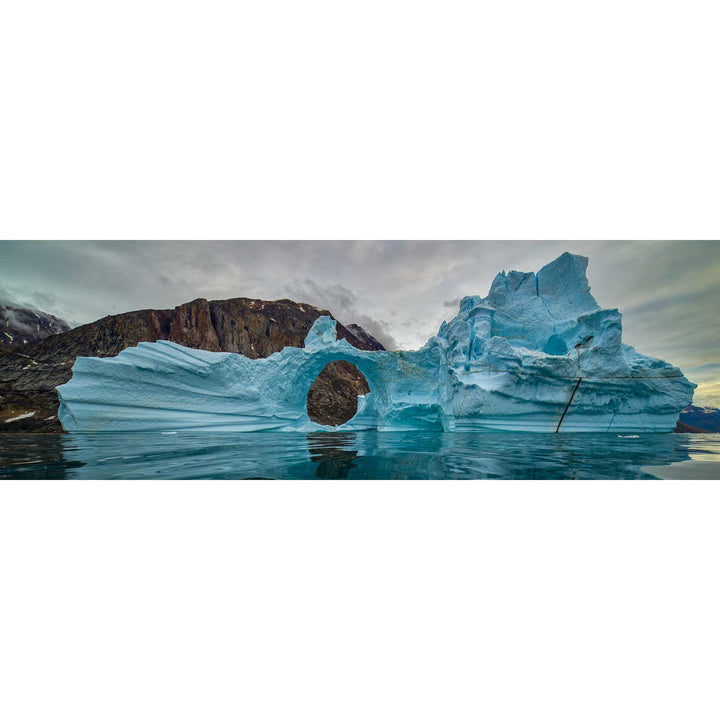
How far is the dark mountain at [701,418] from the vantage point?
334 inches

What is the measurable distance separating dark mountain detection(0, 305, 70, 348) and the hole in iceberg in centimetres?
1210

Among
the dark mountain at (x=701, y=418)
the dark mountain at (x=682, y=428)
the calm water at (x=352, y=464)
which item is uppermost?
the dark mountain at (x=701, y=418)

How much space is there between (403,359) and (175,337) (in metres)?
8.42

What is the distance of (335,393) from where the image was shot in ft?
70.1

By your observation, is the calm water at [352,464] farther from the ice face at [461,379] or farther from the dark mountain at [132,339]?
the dark mountain at [132,339]

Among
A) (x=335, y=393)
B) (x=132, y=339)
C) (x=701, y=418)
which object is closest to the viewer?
(x=701, y=418)

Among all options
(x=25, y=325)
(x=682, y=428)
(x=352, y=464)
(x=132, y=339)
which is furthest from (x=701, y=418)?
(x=25, y=325)

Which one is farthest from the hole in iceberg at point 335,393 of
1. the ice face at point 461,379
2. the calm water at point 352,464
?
the calm water at point 352,464

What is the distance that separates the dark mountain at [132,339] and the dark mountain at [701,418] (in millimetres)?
10180

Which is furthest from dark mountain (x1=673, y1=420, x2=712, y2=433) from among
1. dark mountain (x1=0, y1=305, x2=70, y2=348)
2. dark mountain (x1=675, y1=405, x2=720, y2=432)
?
dark mountain (x1=0, y1=305, x2=70, y2=348)

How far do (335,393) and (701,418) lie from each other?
52.4 ft

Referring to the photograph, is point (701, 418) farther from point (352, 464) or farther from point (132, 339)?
point (132, 339)

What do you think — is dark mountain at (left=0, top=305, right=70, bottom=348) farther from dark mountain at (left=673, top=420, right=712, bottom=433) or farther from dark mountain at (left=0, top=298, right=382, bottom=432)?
dark mountain at (left=673, top=420, right=712, bottom=433)
